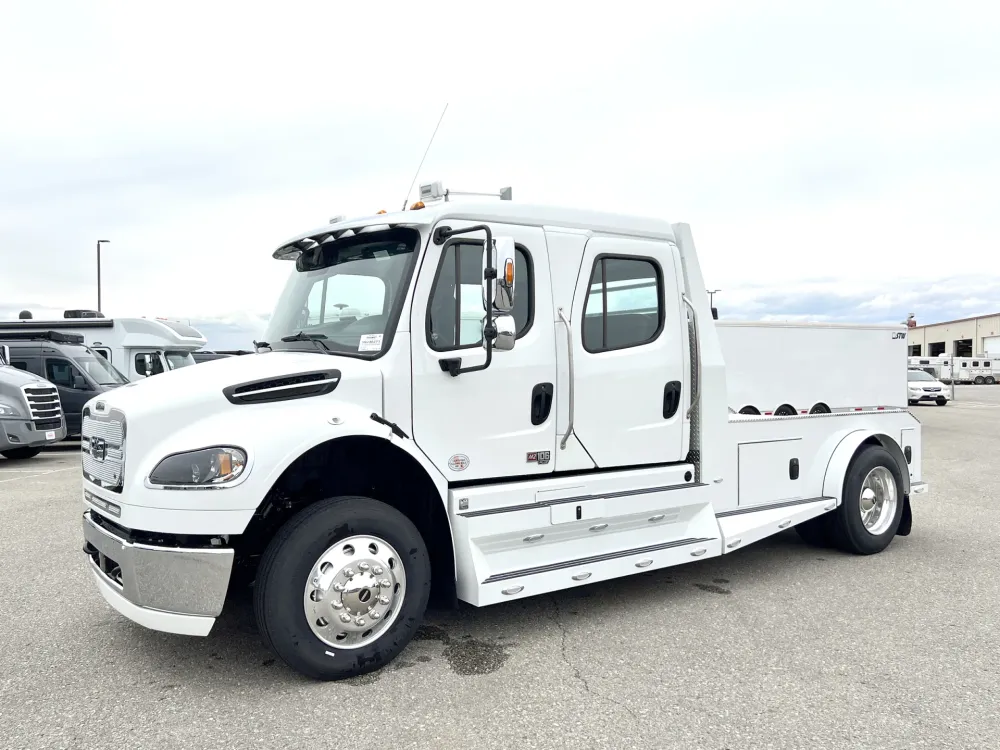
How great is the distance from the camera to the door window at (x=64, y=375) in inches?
632

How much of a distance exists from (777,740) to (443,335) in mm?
2469

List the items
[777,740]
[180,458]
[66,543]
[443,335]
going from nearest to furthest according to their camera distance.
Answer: [777,740] → [180,458] → [443,335] → [66,543]

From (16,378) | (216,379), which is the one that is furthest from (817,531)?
(16,378)

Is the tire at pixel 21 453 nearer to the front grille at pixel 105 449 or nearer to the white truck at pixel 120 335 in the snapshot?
the white truck at pixel 120 335

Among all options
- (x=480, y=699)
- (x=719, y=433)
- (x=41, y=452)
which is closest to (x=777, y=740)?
(x=480, y=699)

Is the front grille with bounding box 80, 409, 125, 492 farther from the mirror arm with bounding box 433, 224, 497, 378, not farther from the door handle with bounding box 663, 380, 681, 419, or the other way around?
the door handle with bounding box 663, 380, 681, 419

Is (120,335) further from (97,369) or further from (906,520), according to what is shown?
(906,520)

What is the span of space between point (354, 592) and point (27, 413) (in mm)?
11842

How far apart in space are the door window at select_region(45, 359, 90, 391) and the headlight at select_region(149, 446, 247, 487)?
14.4m

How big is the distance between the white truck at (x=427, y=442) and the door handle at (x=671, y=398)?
13 millimetres

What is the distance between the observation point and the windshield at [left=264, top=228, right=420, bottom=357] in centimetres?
411

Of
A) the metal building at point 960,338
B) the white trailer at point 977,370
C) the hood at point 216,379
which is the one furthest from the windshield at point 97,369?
the metal building at point 960,338

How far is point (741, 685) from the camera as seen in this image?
12.2 ft

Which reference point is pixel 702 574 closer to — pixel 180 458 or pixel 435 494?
pixel 435 494
